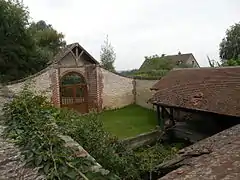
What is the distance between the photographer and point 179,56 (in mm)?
46125

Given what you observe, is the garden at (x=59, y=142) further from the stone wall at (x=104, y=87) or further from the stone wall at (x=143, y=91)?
the stone wall at (x=143, y=91)

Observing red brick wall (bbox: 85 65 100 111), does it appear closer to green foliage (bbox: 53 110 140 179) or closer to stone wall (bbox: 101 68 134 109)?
stone wall (bbox: 101 68 134 109)

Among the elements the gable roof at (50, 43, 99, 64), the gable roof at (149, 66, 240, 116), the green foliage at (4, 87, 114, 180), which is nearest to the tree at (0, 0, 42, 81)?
the gable roof at (50, 43, 99, 64)

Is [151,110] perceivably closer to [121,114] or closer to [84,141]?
[121,114]

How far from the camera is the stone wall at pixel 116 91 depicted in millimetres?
17984

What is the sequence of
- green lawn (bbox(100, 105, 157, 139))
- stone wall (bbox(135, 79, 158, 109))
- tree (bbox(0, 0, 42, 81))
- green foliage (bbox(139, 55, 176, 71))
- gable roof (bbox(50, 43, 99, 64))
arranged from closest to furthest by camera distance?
green lawn (bbox(100, 105, 157, 139)), gable roof (bbox(50, 43, 99, 64)), tree (bbox(0, 0, 42, 81)), stone wall (bbox(135, 79, 158, 109)), green foliage (bbox(139, 55, 176, 71))

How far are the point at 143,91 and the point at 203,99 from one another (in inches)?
329

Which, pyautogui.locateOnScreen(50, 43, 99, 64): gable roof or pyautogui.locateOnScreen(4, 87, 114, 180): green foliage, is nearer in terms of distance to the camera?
pyautogui.locateOnScreen(4, 87, 114, 180): green foliage

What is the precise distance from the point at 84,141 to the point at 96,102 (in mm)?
12512

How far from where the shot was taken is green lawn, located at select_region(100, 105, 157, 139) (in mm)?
13039

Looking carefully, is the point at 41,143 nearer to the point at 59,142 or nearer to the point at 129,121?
the point at 59,142

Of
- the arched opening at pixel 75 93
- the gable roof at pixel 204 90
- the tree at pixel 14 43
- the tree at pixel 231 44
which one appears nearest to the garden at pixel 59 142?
the gable roof at pixel 204 90

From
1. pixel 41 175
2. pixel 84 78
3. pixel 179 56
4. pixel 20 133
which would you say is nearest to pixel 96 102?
pixel 84 78

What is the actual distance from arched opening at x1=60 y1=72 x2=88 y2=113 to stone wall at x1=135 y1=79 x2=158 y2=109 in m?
3.91
